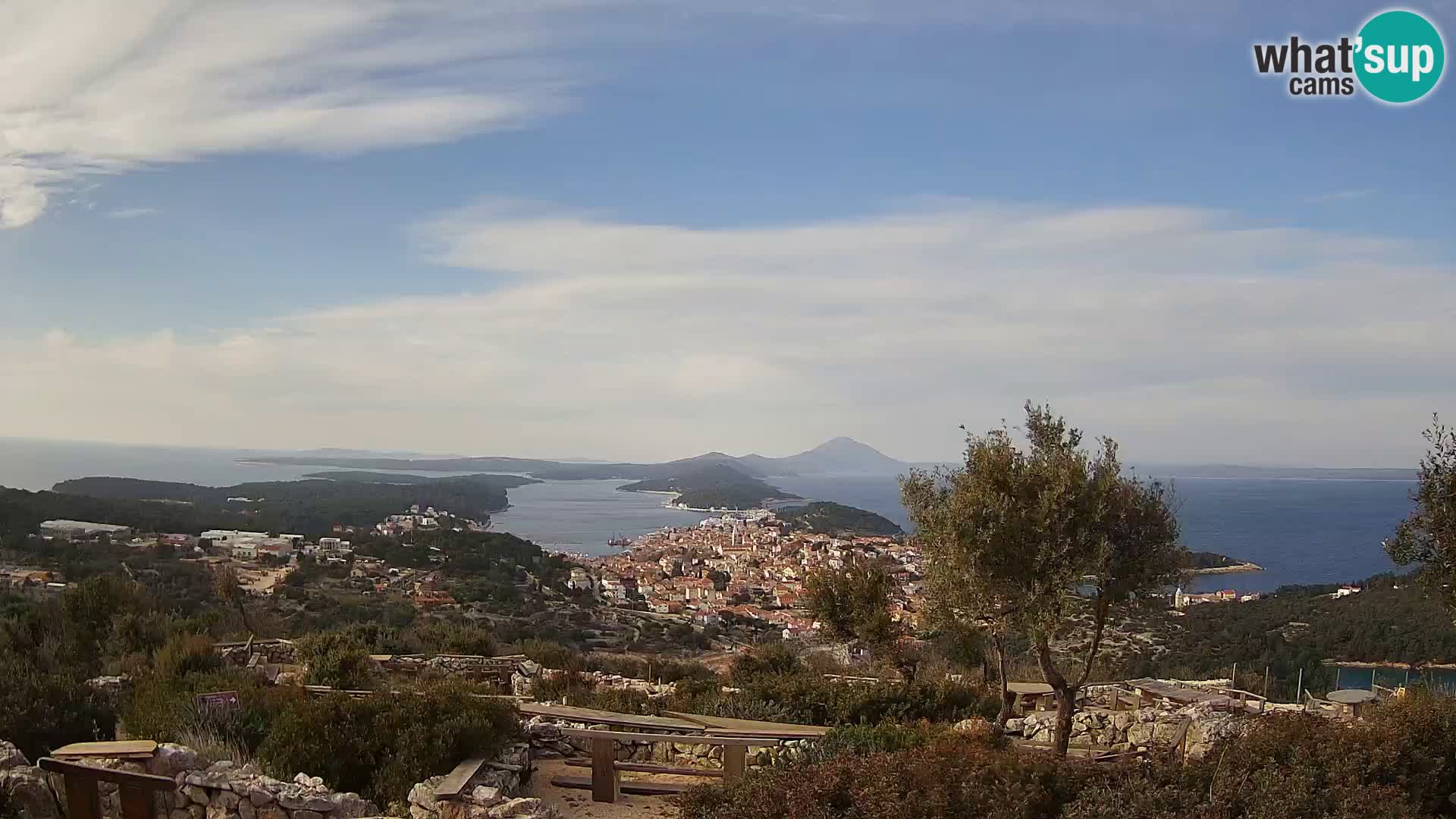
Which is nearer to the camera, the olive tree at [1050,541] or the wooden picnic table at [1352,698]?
the olive tree at [1050,541]

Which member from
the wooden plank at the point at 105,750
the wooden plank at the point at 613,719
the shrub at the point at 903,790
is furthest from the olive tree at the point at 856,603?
the wooden plank at the point at 105,750

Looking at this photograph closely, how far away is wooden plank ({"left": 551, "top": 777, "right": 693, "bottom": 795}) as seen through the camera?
28.2 feet

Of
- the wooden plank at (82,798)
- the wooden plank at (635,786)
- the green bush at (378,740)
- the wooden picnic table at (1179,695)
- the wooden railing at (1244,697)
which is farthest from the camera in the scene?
the wooden railing at (1244,697)

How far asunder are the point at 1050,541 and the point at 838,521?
51.9 m

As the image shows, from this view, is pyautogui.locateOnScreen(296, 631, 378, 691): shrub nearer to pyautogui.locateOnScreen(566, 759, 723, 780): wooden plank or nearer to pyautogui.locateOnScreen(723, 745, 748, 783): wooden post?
pyautogui.locateOnScreen(566, 759, 723, 780): wooden plank

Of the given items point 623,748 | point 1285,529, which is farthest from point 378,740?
point 1285,529

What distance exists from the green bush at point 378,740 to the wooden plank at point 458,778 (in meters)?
0.18

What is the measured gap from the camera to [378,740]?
7.99 m

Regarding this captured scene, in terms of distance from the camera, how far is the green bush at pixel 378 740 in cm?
764

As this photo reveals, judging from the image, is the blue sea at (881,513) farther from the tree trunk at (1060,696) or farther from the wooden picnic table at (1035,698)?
the wooden picnic table at (1035,698)

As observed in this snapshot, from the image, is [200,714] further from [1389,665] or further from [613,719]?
[1389,665]

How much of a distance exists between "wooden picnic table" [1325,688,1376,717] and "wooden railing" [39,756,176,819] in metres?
13.4

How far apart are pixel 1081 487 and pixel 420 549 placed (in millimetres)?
32583

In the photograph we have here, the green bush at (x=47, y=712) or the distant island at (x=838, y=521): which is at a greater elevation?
the green bush at (x=47, y=712)
